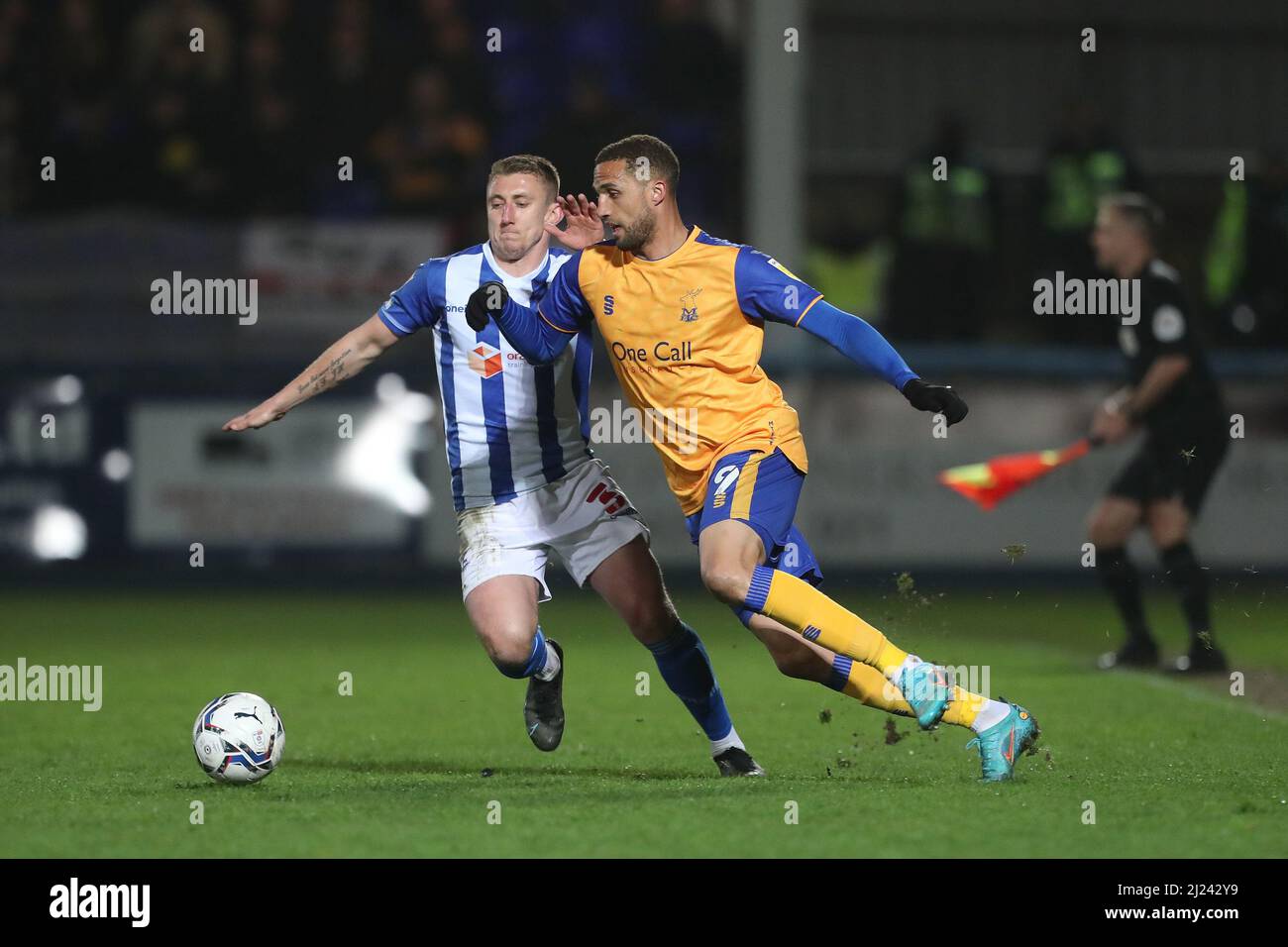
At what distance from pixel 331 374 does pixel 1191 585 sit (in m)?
4.60

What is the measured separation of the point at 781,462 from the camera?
18.8 feet

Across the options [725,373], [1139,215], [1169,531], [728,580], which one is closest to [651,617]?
[728,580]

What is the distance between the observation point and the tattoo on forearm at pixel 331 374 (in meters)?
6.07

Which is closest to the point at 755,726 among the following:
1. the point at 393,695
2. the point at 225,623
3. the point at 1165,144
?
the point at 393,695

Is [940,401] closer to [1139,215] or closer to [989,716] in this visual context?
[989,716]

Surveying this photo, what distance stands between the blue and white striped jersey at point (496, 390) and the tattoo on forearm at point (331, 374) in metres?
0.23

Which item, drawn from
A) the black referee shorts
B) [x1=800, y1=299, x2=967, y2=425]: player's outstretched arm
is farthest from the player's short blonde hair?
the black referee shorts

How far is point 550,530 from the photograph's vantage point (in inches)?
247

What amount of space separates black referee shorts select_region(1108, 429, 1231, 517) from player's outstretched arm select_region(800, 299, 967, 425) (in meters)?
4.00

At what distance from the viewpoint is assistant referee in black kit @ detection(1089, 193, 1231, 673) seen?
905 centimetres

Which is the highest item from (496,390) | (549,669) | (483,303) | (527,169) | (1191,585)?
(527,169)

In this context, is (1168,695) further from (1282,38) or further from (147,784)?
(1282,38)

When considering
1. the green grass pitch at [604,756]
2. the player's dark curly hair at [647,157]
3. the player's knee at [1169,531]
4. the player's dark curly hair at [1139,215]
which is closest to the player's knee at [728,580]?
the green grass pitch at [604,756]

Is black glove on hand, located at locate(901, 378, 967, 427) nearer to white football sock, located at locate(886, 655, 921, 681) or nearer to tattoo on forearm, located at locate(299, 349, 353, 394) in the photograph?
white football sock, located at locate(886, 655, 921, 681)
